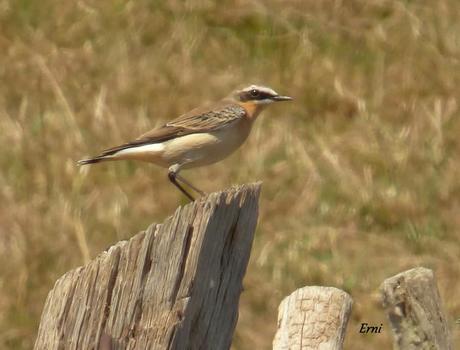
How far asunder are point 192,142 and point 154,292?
3889 millimetres

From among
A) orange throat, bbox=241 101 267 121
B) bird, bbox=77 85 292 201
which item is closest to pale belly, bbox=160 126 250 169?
bird, bbox=77 85 292 201

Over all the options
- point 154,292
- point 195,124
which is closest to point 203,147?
point 195,124

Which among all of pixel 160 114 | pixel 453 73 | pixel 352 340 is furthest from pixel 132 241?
pixel 453 73

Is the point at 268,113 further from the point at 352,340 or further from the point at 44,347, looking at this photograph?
the point at 44,347

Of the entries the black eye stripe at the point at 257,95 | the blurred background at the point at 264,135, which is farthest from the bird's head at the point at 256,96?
the blurred background at the point at 264,135

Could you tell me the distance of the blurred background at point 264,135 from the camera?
9.94m

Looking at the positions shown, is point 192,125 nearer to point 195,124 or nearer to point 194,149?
point 195,124

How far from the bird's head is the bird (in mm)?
287

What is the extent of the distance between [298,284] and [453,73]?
310cm

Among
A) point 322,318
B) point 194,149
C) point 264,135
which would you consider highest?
point 322,318

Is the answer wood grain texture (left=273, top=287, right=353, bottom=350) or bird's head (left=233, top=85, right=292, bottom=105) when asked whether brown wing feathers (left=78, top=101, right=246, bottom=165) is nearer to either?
bird's head (left=233, top=85, right=292, bottom=105)

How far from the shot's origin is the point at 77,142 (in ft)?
36.4

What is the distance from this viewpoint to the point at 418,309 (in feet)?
15.8

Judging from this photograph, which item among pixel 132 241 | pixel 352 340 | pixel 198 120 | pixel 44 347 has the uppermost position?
pixel 132 241
